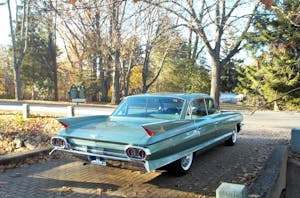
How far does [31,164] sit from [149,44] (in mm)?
20881

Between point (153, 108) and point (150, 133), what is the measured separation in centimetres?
147

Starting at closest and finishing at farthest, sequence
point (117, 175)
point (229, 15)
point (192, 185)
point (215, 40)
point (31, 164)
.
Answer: point (192, 185) < point (117, 175) < point (31, 164) < point (229, 15) < point (215, 40)

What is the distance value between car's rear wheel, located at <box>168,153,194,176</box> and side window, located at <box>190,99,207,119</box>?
88 centimetres

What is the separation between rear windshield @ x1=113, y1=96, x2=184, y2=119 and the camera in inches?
245

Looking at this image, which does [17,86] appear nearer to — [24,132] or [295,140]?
[24,132]

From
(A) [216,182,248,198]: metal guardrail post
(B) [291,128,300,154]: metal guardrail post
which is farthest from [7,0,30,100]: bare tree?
(A) [216,182,248,198]: metal guardrail post

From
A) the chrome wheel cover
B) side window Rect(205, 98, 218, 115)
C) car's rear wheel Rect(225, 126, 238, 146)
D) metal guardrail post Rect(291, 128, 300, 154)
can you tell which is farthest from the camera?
car's rear wheel Rect(225, 126, 238, 146)

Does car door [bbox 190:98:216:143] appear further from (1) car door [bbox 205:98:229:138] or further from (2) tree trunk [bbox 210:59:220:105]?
(2) tree trunk [bbox 210:59:220:105]

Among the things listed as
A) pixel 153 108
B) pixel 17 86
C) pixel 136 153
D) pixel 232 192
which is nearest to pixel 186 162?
pixel 153 108

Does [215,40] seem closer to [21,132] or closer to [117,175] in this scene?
[21,132]

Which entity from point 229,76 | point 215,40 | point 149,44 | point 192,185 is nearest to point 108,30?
point 149,44

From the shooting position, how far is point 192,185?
17.7ft

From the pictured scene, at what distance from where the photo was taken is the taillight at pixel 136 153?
4753mm

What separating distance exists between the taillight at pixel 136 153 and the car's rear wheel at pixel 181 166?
3.42ft
